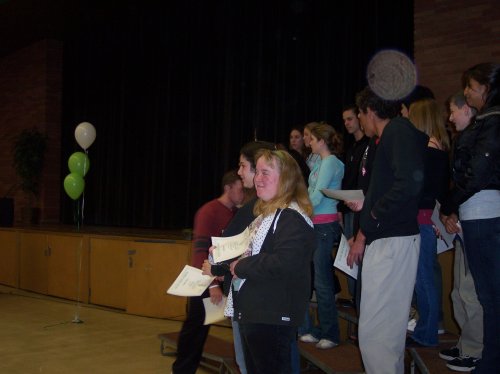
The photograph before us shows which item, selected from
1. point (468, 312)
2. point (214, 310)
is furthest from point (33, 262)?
point (468, 312)

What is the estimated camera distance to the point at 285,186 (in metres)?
2.12

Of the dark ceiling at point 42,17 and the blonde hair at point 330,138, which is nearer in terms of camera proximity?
the blonde hair at point 330,138

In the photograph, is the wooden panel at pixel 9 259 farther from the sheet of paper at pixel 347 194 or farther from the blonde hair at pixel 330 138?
the sheet of paper at pixel 347 194

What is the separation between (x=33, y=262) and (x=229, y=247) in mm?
5605

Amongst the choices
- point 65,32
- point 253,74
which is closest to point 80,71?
point 65,32

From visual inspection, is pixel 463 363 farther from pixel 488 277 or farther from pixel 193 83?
pixel 193 83

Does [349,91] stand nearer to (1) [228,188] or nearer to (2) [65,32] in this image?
(1) [228,188]

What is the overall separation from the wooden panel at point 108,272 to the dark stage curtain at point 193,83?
180 cm

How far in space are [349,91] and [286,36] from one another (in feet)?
3.84

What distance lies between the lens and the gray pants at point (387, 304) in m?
2.20

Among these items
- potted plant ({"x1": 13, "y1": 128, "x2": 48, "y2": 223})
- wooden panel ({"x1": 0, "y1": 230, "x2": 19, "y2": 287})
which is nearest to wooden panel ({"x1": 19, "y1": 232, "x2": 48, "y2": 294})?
wooden panel ({"x1": 0, "y1": 230, "x2": 19, "y2": 287})

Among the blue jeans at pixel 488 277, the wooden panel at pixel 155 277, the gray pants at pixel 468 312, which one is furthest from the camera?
the wooden panel at pixel 155 277

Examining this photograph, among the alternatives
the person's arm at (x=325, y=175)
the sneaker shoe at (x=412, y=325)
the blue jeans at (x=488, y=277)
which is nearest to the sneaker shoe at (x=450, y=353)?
the sneaker shoe at (x=412, y=325)

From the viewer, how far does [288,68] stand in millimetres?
6410
